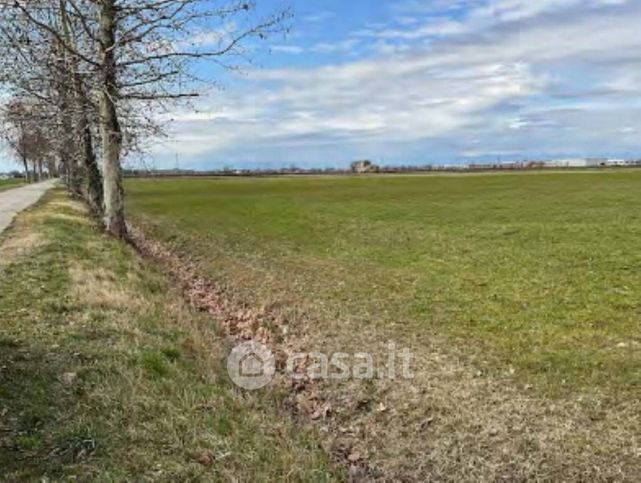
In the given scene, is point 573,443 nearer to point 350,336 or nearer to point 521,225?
point 350,336

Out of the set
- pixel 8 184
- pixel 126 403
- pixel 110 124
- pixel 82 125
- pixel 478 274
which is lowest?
pixel 478 274

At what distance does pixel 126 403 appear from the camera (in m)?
6.93

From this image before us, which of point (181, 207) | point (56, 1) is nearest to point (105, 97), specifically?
point (56, 1)

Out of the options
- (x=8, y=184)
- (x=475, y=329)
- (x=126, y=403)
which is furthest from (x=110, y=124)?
(x=8, y=184)

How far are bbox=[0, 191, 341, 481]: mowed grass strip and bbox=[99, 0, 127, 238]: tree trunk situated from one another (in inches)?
351

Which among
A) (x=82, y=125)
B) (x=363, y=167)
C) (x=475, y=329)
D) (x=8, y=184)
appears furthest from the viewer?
(x=363, y=167)

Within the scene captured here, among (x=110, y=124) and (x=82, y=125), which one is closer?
(x=110, y=124)

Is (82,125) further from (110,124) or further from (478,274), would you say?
(478,274)

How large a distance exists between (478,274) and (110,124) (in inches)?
449

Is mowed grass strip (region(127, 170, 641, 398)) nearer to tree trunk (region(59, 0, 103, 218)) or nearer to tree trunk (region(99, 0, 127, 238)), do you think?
tree trunk (region(99, 0, 127, 238))

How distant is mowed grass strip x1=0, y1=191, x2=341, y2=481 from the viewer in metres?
5.76

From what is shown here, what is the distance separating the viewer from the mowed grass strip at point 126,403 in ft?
18.9

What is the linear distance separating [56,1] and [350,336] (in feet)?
47.5

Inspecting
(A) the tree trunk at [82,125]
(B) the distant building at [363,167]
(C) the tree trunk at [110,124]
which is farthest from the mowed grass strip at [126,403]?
(B) the distant building at [363,167]
